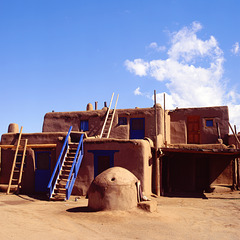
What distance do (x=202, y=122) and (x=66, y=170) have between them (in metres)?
12.1

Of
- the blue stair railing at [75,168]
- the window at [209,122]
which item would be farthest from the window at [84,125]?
the window at [209,122]

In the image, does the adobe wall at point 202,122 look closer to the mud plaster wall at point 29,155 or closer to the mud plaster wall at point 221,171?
the mud plaster wall at point 221,171

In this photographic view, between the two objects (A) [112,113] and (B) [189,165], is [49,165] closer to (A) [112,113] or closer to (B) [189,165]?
(A) [112,113]

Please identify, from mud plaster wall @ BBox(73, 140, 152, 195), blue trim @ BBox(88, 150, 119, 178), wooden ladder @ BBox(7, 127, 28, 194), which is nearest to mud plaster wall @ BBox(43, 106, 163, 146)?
mud plaster wall @ BBox(73, 140, 152, 195)

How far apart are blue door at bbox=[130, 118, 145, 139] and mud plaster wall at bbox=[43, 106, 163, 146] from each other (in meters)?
0.23

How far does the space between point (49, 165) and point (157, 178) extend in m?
5.95

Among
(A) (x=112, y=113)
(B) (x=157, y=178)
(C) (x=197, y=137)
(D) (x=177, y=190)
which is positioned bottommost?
(D) (x=177, y=190)

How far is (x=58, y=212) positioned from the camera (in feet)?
31.0

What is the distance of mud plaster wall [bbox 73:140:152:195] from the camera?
44.9 ft

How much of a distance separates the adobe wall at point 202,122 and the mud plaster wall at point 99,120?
2825mm

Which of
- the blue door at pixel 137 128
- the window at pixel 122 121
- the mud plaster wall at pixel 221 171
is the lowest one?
the mud plaster wall at pixel 221 171

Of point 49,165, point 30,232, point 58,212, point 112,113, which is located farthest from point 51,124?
point 30,232

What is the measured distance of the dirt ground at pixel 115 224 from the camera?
6.85 m

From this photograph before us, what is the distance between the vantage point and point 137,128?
19984 mm
